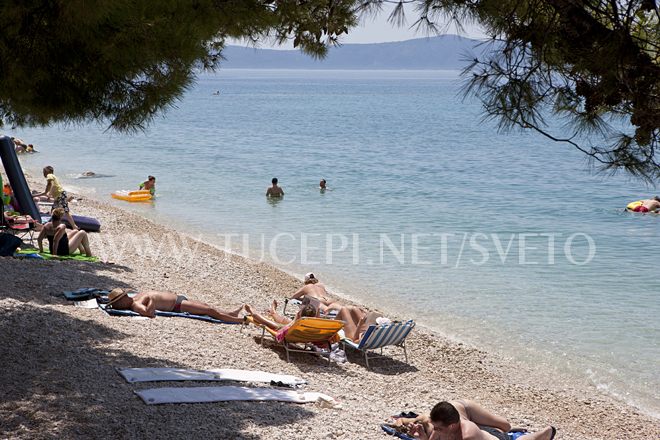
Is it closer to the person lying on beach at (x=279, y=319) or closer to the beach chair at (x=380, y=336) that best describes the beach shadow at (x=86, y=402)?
the person lying on beach at (x=279, y=319)

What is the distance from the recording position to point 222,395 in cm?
549

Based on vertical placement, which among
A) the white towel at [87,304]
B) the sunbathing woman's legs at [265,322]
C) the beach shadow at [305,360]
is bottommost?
the beach shadow at [305,360]

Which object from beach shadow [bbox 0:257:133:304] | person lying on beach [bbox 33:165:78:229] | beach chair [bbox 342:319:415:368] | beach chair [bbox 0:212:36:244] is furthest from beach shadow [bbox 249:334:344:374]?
person lying on beach [bbox 33:165:78:229]

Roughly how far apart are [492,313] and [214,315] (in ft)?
15.0

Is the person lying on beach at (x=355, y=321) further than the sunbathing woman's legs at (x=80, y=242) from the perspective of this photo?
No

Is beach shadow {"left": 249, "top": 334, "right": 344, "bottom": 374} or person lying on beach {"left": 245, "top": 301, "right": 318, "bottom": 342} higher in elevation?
person lying on beach {"left": 245, "top": 301, "right": 318, "bottom": 342}

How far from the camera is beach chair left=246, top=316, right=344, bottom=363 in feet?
25.2

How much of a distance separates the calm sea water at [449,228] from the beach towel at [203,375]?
1.91m

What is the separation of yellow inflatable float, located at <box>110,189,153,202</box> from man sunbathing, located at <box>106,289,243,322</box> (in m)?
Answer: 13.1

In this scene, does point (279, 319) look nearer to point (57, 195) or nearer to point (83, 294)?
point (83, 294)

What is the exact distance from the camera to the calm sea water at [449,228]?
10.6 metres

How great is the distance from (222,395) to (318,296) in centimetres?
443

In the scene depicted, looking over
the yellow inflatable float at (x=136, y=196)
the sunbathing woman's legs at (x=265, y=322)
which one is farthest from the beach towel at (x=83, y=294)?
the yellow inflatable float at (x=136, y=196)

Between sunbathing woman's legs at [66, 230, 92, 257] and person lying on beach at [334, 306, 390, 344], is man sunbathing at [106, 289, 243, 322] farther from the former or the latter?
sunbathing woman's legs at [66, 230, 92, 257]
